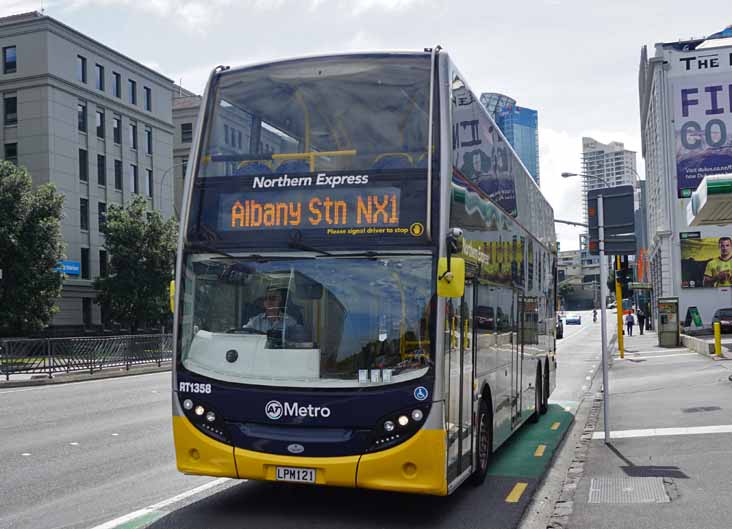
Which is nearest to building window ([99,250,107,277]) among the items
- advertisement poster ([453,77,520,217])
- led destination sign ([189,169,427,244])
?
advertisement poster ([453,77,520,217])

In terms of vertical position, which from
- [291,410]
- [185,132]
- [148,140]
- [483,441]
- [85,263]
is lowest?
[483,441]

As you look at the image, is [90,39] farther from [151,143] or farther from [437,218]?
[437,218]

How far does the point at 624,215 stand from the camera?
12164mm

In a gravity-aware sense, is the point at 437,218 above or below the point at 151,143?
below

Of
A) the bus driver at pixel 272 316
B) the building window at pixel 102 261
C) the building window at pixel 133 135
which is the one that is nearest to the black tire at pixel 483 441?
the bus driver at pixel 272 316

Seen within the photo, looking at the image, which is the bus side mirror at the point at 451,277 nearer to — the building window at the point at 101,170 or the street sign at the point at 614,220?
the street sign at the point at 614,220

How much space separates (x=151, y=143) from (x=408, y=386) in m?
60.0

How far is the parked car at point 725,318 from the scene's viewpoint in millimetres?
47656

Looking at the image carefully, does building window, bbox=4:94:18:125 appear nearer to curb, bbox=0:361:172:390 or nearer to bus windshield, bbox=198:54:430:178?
curb, bbox=0:361:172:390

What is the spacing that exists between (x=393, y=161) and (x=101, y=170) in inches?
2132

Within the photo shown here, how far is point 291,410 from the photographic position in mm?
7445

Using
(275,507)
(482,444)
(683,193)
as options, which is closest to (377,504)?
(275,507)

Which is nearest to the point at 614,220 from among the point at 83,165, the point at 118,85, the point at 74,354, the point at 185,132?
the point at 74,354

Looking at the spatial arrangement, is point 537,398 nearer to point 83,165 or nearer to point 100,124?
point 83,165
